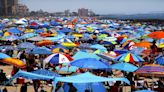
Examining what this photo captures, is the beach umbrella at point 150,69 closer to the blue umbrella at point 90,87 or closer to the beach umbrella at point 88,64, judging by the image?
the beach umbrella at point 88,64

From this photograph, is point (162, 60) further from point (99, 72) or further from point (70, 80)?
point (70, 80)

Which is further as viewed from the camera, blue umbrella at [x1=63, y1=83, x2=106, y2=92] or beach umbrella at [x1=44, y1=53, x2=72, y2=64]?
beach umbrella at [x1=44, y1=53, x2=72, y2=64]

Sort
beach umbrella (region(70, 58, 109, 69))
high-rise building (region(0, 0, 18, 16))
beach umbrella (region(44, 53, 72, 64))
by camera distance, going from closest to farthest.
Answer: beach umbrella (region(70, 58, 109, 69)) → beach umbrella (region(44, 53, 72, 64)) → high-rise building (region(0, 0, 18, 16))

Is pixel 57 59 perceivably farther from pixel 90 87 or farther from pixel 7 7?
pixel 7 7

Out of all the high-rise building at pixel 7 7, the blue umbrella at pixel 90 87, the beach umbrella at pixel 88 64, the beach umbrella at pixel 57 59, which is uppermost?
the beach umbrella at pixel 88 64

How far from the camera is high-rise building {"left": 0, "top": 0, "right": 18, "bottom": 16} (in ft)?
596

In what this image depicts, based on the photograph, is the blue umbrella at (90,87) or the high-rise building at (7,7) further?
the high-rise building at (7,7)

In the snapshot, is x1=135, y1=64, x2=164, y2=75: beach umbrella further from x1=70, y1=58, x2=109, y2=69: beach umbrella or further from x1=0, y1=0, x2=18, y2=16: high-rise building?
x1=0, y1=0, x2=18, y2=16: high-rise building

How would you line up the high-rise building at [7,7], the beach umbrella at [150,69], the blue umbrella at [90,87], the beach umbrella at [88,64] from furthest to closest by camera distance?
1. the high-rise building at [7,7]
2. the beach umbrella at [88,64]
3. the beach umbrella at [150,69]
4. the blue umbrella at [90,87]

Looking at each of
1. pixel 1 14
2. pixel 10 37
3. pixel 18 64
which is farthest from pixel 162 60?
pixel 1 14

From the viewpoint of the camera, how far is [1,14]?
181 m

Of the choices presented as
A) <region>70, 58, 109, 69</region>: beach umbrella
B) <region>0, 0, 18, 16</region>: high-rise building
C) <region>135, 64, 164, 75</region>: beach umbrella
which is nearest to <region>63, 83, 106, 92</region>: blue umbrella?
<region>70, 58, 109, 69</region>: beach umbrella

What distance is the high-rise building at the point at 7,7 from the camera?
7156 inches

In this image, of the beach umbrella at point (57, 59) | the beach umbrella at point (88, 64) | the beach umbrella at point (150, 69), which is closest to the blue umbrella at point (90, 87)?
the beach umbrella at point (88, 64)
